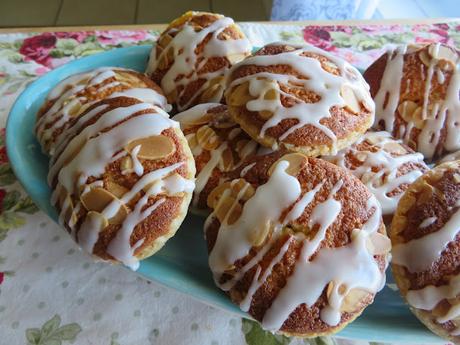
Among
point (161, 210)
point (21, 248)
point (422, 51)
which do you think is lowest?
point (21, 248)

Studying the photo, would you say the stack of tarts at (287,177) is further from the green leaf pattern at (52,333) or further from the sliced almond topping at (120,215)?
the green leaf pattern at (52,333)

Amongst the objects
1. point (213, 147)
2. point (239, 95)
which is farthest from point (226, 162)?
point (239, 95)

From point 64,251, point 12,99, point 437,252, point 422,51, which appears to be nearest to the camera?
point 437,252

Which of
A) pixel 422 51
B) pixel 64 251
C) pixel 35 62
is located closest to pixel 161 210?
pixel 64 251

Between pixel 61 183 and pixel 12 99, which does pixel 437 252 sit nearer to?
pixel 61 183

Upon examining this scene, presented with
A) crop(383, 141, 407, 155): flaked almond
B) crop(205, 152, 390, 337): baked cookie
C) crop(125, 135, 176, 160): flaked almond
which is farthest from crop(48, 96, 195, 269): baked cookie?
crop(383, 141, 407, 155): flaked almond

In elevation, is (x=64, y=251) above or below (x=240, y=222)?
below
